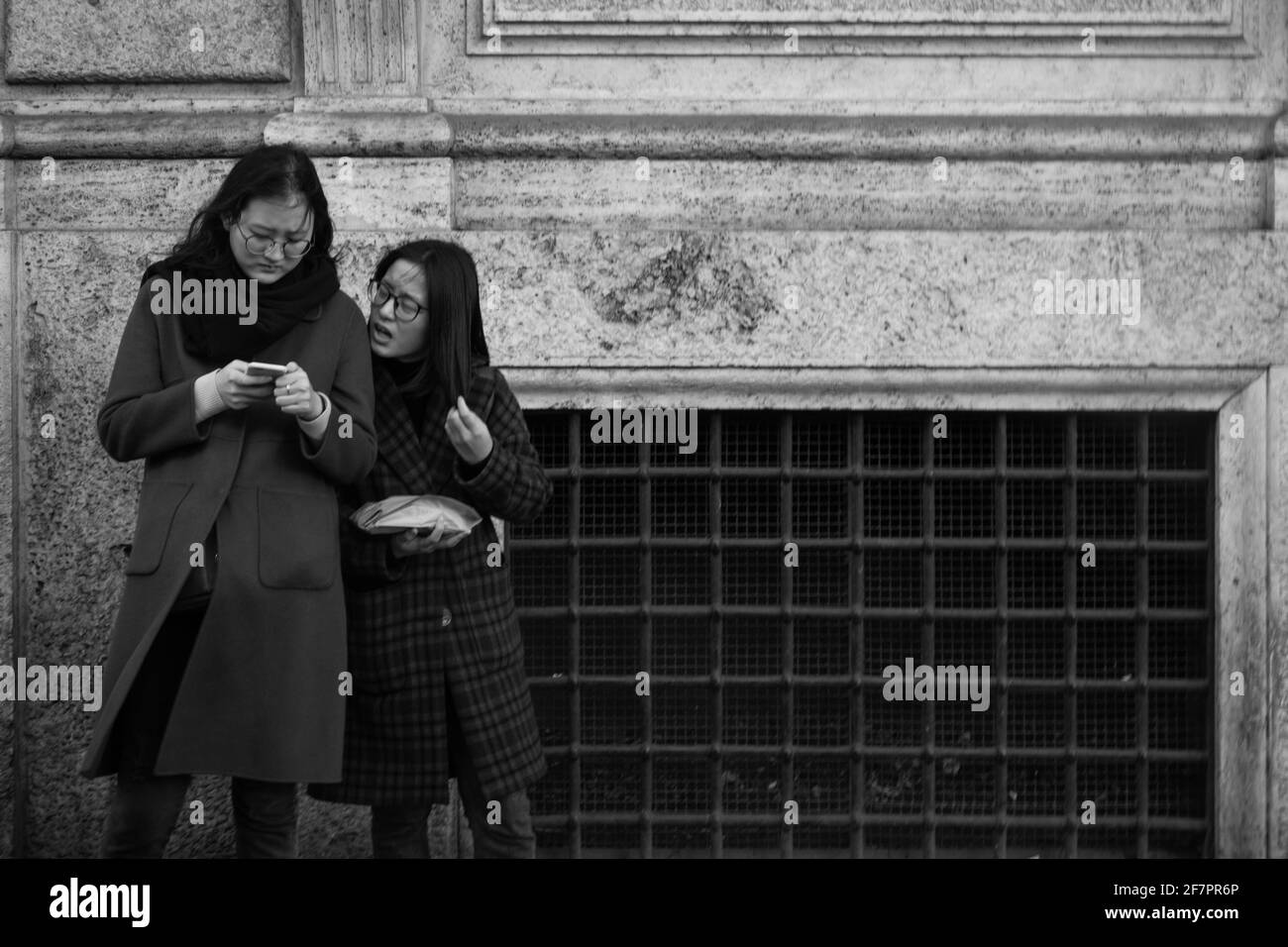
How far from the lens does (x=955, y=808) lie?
4223mm

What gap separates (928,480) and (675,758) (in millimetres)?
1081

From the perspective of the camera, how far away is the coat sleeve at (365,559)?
120 inches

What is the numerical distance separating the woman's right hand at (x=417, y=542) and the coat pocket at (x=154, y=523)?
43 centimetres

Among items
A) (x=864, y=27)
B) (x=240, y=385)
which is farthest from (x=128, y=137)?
(x=864, y=27)

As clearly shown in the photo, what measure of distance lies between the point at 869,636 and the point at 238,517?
2007 millimetres

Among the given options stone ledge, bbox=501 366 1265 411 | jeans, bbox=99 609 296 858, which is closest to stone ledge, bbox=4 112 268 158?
stone ledge, bbox=501 366 1265 411

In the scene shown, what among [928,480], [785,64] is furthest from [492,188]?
[928,480]

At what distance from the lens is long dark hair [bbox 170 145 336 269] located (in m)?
2.92

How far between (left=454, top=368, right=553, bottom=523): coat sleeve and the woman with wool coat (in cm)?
24

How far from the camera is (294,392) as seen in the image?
109 inches

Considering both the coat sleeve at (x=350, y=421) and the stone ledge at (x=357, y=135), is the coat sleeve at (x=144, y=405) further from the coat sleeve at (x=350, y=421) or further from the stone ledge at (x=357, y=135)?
the stone ledge at (x=357, y=135)

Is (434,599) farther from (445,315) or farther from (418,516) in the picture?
(445,315)
